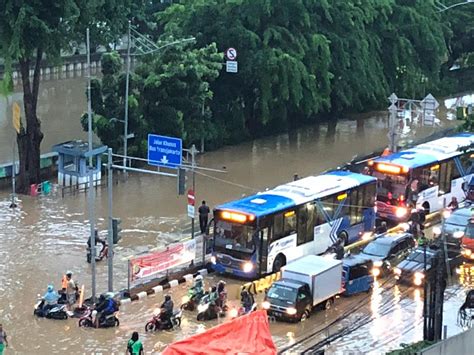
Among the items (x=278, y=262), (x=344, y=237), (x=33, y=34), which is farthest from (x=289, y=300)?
(x=33, y=34)

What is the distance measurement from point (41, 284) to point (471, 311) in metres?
12.4

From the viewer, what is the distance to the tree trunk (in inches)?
1628

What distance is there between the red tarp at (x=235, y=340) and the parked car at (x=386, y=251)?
36.6 feet

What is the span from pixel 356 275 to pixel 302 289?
279cm

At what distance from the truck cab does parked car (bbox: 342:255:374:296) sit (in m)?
2.10

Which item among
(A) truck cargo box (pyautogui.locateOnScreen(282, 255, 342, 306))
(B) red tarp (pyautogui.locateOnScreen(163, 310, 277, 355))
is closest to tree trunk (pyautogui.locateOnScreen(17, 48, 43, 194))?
(A) truck cargo box (pyautogui.locateOnScreen(282, 255, 342, 306))

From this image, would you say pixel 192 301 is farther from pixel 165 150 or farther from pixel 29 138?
pixel 29 138

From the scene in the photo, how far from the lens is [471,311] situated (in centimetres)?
2614

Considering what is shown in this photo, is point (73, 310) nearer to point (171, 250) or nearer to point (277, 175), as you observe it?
point (171, 250)

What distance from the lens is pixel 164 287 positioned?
2891cm

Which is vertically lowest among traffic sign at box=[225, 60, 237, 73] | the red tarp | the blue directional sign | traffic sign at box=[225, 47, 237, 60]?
the red tarp

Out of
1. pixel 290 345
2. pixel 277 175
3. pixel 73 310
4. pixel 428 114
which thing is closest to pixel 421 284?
pixel 290 345

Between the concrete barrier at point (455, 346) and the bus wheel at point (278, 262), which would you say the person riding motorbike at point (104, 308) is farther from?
the concrete barrier at point (455, 346)

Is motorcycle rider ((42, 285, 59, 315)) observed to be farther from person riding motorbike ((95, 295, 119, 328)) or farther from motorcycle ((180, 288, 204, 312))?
motorcycle ((180, 288, 204, 312))
